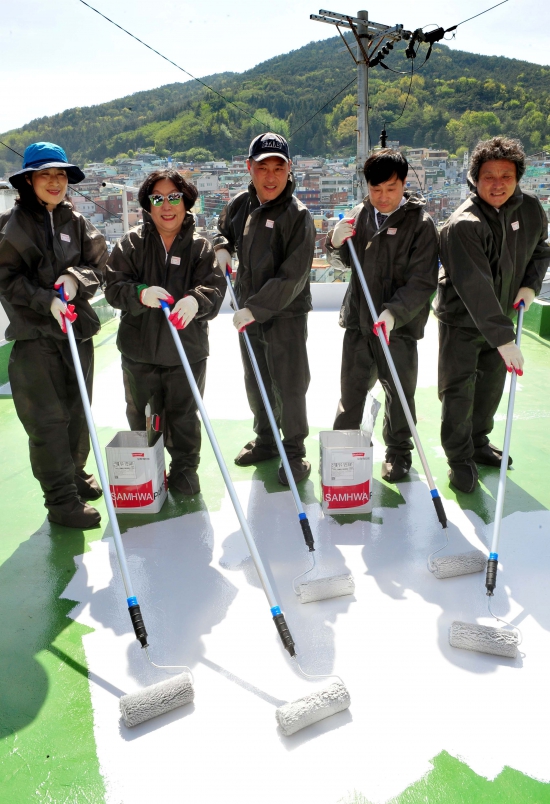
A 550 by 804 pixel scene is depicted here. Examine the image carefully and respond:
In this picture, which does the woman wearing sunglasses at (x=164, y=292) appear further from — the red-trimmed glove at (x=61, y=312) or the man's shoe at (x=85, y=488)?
the man's shoe at (x=85, y=488)

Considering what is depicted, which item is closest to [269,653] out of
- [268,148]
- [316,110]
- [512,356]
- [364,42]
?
[512,356]

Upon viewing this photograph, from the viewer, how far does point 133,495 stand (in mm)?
2844

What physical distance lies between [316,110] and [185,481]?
541 inches

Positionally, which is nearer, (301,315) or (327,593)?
(327,593)

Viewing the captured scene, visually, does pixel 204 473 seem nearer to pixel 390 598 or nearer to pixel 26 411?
pixel 26 411

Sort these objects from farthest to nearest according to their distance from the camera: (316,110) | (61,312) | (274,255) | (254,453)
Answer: (316,110)
(254,453)
(274,255)
(61,312)

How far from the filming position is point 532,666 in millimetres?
1910

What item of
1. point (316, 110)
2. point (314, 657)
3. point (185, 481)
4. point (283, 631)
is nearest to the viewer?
point (283, 631)

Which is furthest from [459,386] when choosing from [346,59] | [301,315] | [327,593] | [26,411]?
[346,59]

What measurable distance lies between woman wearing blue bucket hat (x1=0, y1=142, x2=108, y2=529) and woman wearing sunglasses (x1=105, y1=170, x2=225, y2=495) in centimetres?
16

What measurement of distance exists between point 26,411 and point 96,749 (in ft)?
5.04

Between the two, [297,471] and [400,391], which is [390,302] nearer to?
[400,391]

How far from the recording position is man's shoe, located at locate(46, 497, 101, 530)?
2.77 m

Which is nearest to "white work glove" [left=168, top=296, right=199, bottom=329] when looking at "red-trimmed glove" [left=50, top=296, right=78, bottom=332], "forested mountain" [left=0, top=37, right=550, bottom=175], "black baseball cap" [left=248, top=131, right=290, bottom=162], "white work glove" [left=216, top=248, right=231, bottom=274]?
"red-trimmed glove" [left=50, top=296, right=78, bottom=332]
